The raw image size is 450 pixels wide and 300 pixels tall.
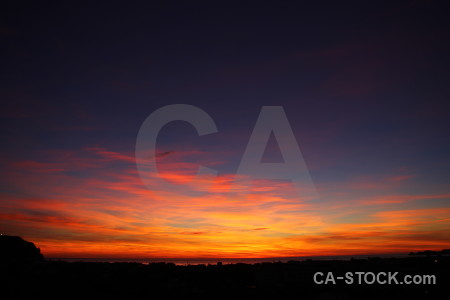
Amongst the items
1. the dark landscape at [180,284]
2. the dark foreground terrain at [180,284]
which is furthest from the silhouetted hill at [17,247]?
the dark foreground terrain at [180,284]

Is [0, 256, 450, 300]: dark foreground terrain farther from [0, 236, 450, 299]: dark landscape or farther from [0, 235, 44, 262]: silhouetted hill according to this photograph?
[0, 235, 44, 262]: silhouetted hill

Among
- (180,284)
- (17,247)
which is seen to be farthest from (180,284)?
(17,247)

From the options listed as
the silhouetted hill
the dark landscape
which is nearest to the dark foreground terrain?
the dark landscape

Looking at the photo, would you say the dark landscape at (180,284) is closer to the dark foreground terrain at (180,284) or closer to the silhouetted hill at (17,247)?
the dark foreground terrain at (180,284)

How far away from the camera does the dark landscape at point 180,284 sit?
44.4 ft

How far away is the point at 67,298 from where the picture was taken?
12664 millimetres

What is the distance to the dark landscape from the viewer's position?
13.5 meters

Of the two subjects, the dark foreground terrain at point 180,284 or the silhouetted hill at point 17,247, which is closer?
the dark foreground terrain at point 180,284

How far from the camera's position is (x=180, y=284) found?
1464cm

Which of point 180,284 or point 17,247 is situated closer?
point 180,284

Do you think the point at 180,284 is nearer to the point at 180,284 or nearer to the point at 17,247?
the point at 180,284

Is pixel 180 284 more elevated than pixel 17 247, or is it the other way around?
pixel 17 247

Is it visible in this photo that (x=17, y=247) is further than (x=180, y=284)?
Yes

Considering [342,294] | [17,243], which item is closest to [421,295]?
[342,294]
